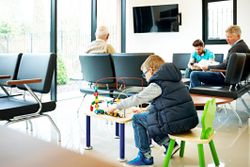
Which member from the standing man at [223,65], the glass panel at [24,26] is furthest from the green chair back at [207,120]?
the glass panel at [24,26]

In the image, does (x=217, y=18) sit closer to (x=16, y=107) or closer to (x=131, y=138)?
(x=131, y=138)

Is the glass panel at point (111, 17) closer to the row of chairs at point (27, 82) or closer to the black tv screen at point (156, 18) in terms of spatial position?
the black tv screen at point (156, 18)

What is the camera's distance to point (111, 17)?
6.66 m

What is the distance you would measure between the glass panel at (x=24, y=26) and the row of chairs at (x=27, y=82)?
1483mm

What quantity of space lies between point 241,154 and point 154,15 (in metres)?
4.44

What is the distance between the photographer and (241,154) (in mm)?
2604

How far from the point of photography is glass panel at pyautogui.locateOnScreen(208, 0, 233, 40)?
18.2 feet

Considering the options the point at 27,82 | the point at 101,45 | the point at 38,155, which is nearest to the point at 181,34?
the point at 101,45

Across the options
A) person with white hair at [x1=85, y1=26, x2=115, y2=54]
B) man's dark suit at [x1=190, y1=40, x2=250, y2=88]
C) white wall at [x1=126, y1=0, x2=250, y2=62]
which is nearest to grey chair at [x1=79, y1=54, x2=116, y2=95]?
person with white hair at [x1=85, y1=26, x2=115, y2=54]

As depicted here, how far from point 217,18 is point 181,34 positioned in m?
0.82

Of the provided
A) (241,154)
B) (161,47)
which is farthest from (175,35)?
(241,154)

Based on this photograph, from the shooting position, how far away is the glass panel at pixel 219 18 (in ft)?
18.2

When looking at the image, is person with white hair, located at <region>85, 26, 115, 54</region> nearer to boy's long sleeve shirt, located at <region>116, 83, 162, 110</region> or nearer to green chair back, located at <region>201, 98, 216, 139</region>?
boy's long sleeve shirt, located at <region>116, 83, 162, 110</region>

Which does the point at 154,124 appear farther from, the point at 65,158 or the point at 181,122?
the point at 65,158
